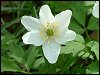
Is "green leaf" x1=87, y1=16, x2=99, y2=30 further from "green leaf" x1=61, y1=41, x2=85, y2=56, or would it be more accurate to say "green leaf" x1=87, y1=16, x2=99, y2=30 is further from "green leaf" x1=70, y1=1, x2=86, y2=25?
"green leaf" x1=61, y1=41, x2=85, y2=56

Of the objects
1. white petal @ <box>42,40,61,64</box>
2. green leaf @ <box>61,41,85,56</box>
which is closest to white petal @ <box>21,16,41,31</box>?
white petal @ <box>42,40,61,64</box>

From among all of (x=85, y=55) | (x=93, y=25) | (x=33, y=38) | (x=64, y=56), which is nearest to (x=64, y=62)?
(x=64, y=56)

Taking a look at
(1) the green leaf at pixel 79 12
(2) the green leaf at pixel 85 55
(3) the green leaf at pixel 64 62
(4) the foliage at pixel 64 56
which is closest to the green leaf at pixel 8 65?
(4) the foliage at pixel 64 56

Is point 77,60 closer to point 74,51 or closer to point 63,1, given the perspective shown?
point 74,51

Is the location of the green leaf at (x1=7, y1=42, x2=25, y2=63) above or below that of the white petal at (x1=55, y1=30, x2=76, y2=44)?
below

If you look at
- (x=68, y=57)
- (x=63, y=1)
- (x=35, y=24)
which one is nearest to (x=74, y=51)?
(x=68, y=57)

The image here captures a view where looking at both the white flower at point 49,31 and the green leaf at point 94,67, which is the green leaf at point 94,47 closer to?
the green leaf at point 94,67

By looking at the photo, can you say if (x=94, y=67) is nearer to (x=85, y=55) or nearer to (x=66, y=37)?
(x=85, y=55)
